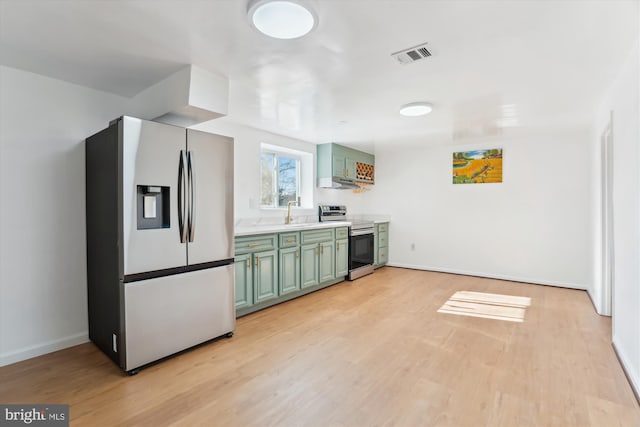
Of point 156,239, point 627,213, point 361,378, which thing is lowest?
point 361,378

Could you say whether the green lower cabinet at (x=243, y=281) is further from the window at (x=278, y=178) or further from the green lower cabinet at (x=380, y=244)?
the green lower cabinet at (x=380, y=244)

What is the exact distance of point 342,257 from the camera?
4.87 meters

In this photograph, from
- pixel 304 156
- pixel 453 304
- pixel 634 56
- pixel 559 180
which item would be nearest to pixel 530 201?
pixel 559 180

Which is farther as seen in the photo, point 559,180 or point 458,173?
point 458,173

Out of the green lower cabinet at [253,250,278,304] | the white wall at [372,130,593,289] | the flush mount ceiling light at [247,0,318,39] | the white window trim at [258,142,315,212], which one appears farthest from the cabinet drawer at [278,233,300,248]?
the white wall at [372,130,593,289]

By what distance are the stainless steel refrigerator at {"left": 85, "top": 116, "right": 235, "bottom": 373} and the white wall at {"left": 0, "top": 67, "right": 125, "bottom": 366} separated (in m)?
0.14

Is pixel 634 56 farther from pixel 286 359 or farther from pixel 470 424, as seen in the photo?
pixel 286 359

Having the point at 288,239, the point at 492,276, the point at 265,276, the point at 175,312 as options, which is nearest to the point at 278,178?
the point at 288,239

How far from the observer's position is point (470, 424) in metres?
1.74

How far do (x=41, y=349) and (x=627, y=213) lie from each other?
453 centimetres

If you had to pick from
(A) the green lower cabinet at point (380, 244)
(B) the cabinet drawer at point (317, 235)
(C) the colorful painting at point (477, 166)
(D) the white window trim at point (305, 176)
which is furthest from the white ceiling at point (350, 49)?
(A) the green lower cabinet at point (380, 244)

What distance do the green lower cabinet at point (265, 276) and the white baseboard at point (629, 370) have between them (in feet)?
9.85

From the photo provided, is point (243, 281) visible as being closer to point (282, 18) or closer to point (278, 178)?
point (278, 178)

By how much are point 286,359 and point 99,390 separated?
1.23 m
